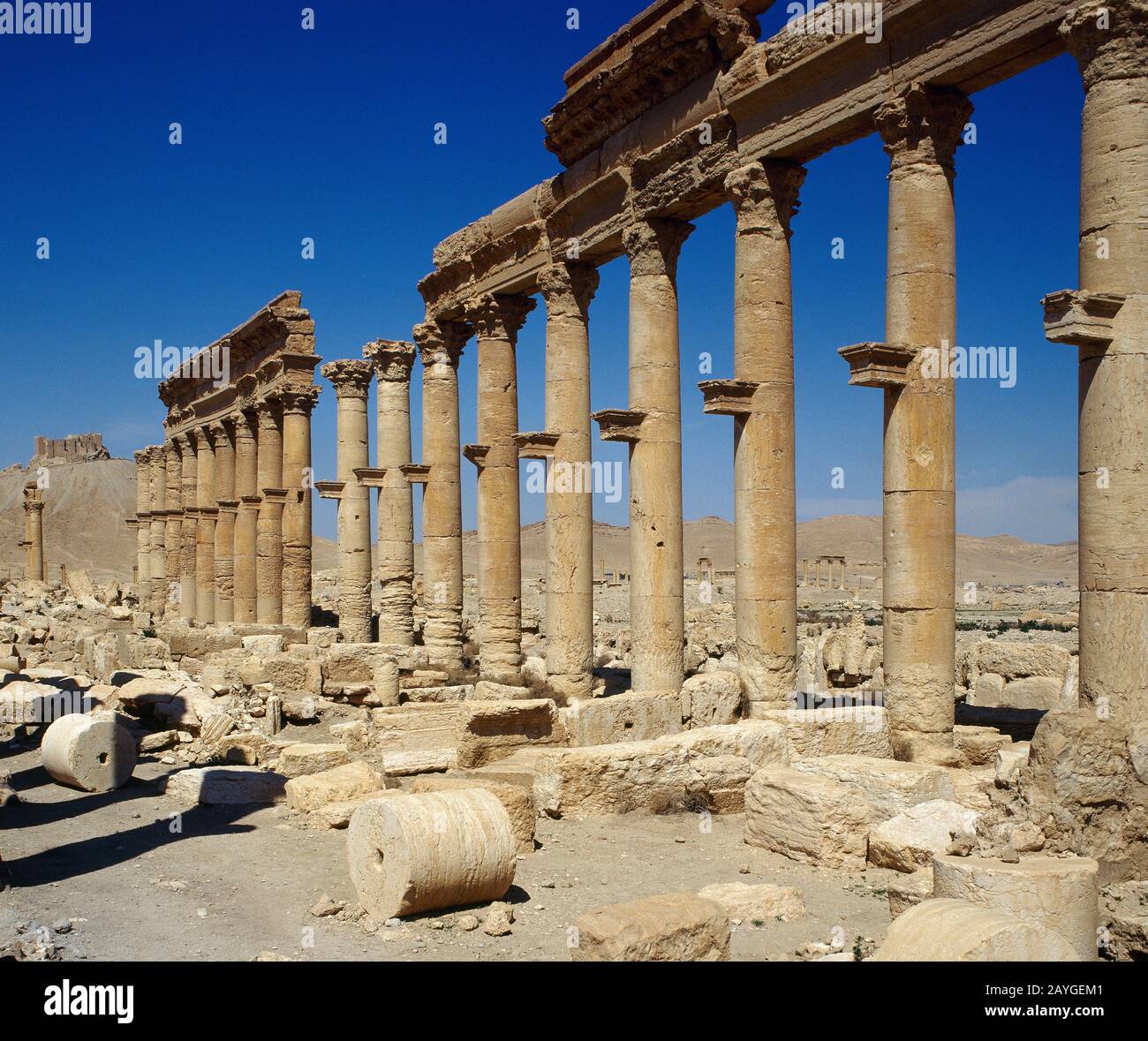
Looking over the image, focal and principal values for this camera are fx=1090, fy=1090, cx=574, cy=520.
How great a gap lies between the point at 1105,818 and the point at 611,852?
4118 millimetres

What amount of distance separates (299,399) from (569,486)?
1229 cm

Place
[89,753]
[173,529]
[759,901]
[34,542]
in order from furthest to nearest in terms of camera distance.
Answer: [34,542] < [173,529] < [89,753] < [759,901]

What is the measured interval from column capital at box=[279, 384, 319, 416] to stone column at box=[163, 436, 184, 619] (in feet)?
39.9

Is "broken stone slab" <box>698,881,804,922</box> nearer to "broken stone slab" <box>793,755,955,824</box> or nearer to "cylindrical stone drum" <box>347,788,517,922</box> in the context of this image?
"cylindrical stone drum" <box>347,788,517,922</box>

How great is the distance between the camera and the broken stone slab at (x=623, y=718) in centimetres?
1339

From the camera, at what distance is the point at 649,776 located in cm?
1133

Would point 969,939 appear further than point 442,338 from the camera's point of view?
No

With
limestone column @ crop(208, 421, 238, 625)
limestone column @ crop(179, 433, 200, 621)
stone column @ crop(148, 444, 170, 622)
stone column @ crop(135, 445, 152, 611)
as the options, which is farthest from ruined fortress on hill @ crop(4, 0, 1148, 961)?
stone column @ crop(135, 445, 152, 611)

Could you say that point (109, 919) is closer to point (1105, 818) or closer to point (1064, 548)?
point (1105, 818)

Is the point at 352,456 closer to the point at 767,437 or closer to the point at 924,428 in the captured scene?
the point at 767,437

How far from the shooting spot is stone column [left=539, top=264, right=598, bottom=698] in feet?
60.1

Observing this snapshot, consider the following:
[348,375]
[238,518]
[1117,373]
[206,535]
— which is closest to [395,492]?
[348,375]
